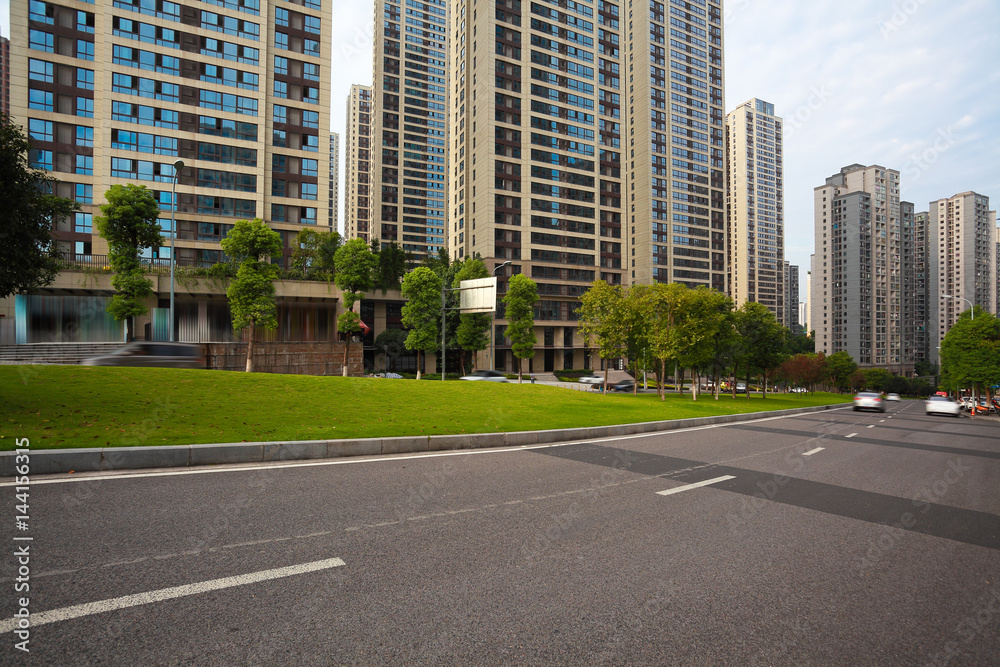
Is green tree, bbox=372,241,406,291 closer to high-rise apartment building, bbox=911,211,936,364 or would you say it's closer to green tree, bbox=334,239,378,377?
green tree, bbox=334,239,378,377

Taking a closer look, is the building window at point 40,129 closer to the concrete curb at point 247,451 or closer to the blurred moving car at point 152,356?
the blurred moving car at point 152,356

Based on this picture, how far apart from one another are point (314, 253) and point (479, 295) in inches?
856

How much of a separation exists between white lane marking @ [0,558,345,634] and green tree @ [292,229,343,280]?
40.9 m

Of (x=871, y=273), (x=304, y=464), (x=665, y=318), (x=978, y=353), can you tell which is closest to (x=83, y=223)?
(x=304, y=464)

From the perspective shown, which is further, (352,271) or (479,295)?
(352,271)

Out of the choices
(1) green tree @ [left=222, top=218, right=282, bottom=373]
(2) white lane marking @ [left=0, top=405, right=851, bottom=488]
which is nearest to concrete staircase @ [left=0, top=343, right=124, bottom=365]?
(1) green tree @ [left=222, top=218, right=282, bottom=373]

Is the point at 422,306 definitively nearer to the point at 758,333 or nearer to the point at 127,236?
the point at 127,236

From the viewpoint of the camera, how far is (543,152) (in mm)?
67938

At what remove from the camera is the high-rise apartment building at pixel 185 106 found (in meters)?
39.2

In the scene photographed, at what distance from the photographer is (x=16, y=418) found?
834 cm

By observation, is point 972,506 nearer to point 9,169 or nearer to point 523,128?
point 9,169

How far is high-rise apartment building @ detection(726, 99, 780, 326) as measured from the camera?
463 feet

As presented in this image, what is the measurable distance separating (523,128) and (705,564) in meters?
70.1

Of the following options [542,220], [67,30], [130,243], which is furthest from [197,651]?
[542,220]
